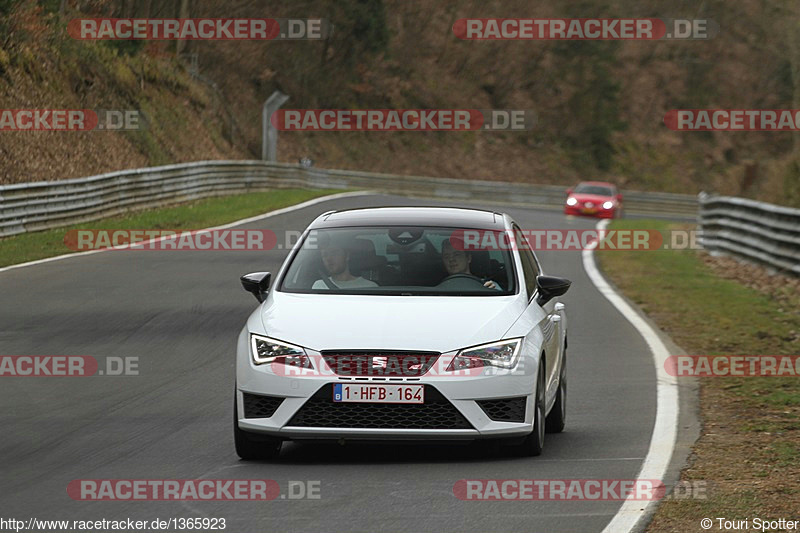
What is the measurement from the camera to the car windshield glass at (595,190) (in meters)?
47.1

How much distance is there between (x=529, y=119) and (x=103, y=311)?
58940 millimetres

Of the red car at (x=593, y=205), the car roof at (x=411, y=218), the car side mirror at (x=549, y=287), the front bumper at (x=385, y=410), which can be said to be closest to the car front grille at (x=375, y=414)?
the front bumper at (x=385, y=410)

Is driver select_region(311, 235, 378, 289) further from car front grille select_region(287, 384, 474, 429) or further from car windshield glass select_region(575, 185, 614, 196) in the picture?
car windshield glass select_region(575, 185, 614, 196)

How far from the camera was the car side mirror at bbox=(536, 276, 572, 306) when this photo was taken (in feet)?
29.0

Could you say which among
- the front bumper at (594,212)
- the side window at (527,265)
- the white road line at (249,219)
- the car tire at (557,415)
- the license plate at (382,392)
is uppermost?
the side window at (527,265)

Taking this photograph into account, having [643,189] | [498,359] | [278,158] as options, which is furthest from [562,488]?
[643,189]

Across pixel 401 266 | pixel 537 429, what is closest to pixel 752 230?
pixel 401 266

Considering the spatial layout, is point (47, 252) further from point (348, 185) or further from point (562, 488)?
point (348, 185)

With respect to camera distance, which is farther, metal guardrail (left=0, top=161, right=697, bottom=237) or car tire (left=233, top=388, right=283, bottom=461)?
metal guardrail (left=0, top=161, right=697, bottom=237)

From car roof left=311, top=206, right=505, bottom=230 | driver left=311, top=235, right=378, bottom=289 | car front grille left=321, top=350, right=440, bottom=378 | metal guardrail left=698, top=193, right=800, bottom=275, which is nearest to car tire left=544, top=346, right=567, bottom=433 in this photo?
car roof left=311, top=206, right=505, bottom=230

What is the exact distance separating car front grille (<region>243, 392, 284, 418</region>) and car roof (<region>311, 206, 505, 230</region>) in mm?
1770

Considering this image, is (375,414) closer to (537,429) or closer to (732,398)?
(537,429)

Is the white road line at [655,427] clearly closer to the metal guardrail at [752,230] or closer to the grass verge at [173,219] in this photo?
the metal guardrail at [752,230]

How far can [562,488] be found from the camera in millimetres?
7297
